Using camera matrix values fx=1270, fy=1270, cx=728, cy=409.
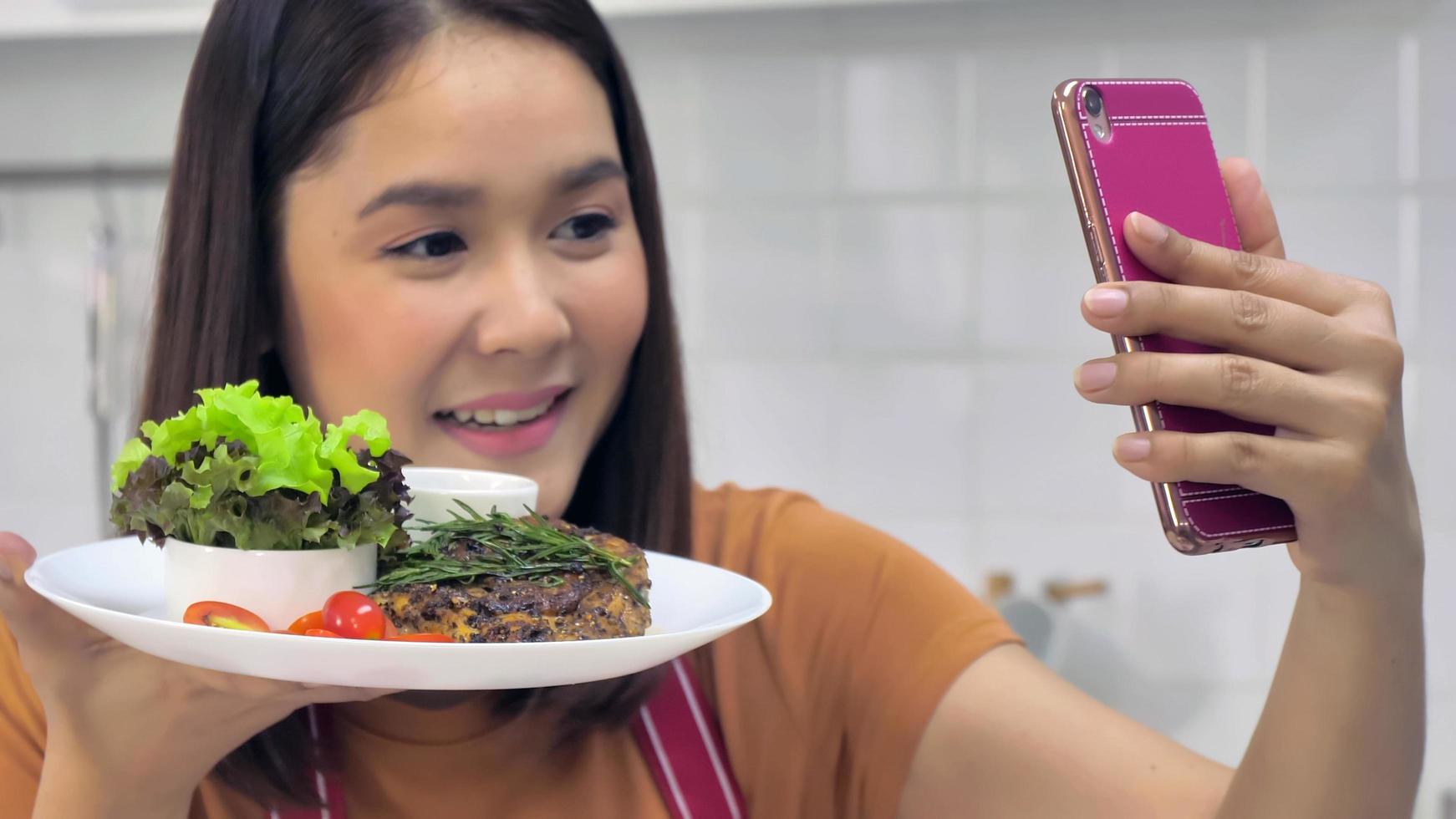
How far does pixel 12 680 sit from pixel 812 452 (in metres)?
1.37

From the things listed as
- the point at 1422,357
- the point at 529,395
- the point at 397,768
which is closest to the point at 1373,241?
the point at 1422,357

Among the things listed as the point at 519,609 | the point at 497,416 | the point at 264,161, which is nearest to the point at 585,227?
the point at 497,416

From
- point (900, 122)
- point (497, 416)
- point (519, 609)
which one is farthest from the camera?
point (900, 122)

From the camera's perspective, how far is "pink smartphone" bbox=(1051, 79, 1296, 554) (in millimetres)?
806

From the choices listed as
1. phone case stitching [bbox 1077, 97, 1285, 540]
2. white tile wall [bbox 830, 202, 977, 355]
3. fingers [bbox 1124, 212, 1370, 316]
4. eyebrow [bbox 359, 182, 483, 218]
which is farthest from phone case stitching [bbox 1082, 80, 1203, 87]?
white tile wall [bbox 830, 202, 977, 355]

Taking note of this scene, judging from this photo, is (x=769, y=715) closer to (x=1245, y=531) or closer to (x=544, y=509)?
(x=544, y=509)

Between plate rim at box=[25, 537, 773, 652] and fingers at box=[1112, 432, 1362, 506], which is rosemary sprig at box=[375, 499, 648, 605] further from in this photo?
fingers at box=[1112, 432, 1362, 506]

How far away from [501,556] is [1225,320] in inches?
21.7

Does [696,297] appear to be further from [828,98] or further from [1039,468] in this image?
[1039,468]

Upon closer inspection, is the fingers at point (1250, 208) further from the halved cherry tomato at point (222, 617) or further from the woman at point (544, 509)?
the halved cherry tomato at point (222, 617)

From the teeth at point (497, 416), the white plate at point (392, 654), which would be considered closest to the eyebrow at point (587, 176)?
the teeth at point (497, 416)

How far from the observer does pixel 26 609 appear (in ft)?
2.94

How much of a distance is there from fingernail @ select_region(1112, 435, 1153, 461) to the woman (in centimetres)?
19

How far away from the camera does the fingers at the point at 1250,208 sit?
3.06 feet
